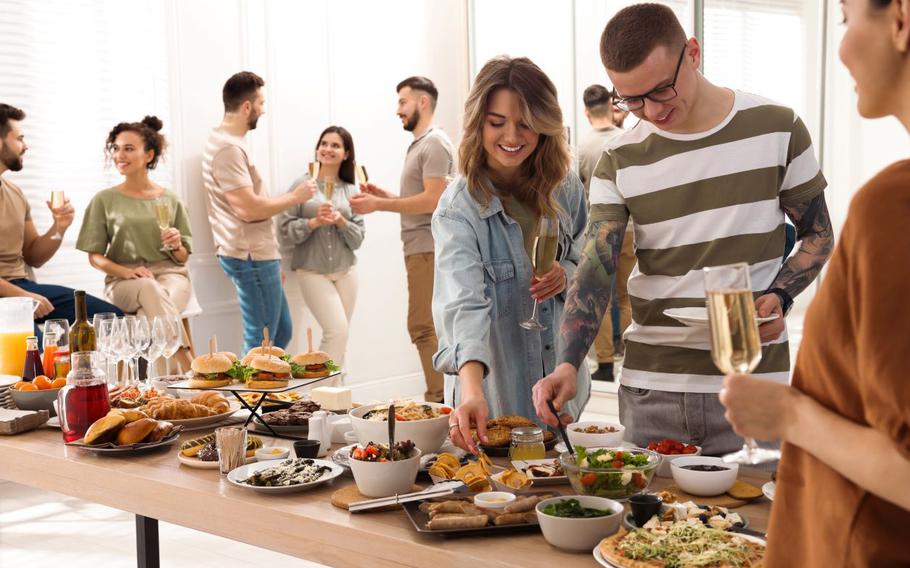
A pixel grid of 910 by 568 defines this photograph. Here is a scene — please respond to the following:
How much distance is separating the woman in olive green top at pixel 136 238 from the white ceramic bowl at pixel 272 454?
3420 mm

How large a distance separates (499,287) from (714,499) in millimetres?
1014

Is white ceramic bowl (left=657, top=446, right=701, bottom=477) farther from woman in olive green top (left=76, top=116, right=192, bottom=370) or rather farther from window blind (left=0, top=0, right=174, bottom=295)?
window blind (left=0, top=0, right=174, bottom=295)

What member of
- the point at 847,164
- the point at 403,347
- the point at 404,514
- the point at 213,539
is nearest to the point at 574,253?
the point at 404,514

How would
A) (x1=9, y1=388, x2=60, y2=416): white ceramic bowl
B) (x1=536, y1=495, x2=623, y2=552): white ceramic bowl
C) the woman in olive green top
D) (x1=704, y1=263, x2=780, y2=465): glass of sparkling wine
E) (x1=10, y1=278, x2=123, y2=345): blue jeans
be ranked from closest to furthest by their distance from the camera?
(x1=704, y1=263, x2=780, y2=465): glass of sparkling wine < (x1=536, y1=495, x2=623, y2=552): white ceramic bowl < (x1=9, y1=388, x2=60, y2=416): white ceramic bowl < (x1=10, y1=278, x2=123, y2=345): blue jeans < the woman in olive green top

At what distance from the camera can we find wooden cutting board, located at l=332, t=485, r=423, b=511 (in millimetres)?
1820

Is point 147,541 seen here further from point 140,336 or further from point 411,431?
point 411,431

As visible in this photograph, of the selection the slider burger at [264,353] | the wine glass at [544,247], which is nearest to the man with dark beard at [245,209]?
the slider burger at [264,353]

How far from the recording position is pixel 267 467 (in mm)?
2072

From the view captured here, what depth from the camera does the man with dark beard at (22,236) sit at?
5.20 meters

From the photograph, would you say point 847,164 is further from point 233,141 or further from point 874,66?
point 874,66

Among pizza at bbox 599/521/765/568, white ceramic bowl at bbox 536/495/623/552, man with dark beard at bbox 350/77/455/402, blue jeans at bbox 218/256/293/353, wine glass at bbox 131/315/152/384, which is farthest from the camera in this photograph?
blue jeans at bbox 218/256/293/353

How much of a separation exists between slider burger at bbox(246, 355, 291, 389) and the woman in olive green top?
3178 mm

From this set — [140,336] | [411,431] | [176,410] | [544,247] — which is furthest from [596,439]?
[140,336]

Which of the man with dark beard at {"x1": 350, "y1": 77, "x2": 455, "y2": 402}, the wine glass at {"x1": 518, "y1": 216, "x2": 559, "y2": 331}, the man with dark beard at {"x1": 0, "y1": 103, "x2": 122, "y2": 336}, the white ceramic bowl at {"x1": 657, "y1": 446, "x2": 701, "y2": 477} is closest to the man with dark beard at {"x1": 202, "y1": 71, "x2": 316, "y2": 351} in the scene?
the man with dark beard at {"x1": 350, "y1": 77, "x2": 455, "y2": 402}
